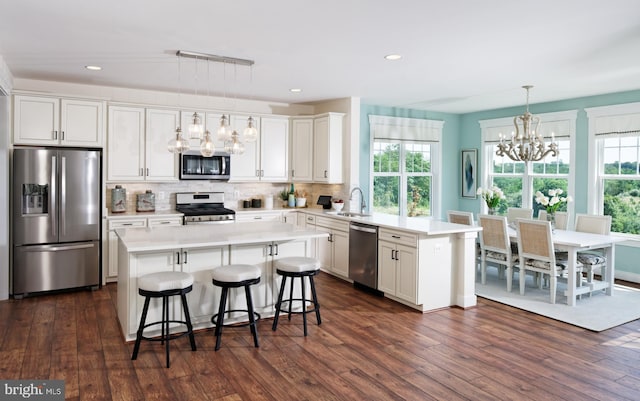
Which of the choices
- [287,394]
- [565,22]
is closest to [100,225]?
[287,394]

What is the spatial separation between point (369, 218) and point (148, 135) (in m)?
3.09

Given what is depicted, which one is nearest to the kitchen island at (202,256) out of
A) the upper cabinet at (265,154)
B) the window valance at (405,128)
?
the upper cabinet at (265,154)

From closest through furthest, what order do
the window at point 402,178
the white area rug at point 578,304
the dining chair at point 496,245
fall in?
the white area rug at point 578,304 < the dining chair at point 496,245 < the window at point 402,178

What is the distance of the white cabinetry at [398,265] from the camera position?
454 cm

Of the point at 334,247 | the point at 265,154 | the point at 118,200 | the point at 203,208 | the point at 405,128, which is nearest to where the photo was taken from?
the point at 118,200

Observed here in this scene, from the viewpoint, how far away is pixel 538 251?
497 cm

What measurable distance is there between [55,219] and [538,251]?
5424 millimetres

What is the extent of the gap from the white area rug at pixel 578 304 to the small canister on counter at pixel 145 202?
4354 millimetres

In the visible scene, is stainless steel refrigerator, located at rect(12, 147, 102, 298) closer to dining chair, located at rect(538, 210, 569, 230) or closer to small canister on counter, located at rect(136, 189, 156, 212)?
small canister on counter, located at rect(136, 189, 156, 212)

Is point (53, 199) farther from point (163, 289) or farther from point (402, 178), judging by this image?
point (402, 178)

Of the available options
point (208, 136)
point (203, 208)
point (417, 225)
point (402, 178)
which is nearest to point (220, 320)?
point (208, 136)

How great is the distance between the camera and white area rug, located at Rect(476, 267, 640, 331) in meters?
4.36

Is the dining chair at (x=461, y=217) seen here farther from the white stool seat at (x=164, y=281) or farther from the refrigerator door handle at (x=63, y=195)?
the refrigerator door handle at (x=63, y=195)

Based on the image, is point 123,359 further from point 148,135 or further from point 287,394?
point 148,135
